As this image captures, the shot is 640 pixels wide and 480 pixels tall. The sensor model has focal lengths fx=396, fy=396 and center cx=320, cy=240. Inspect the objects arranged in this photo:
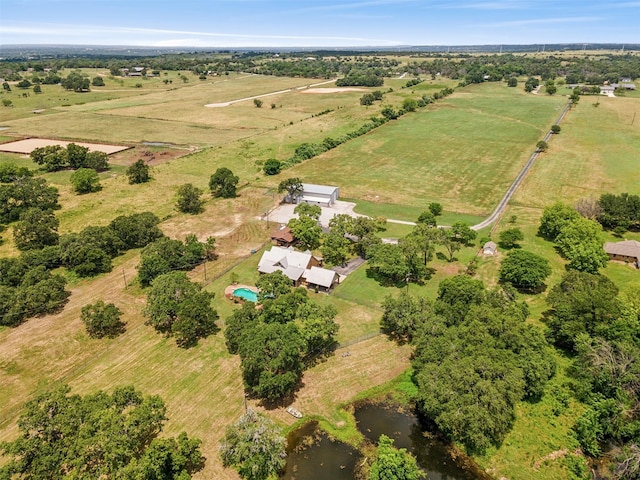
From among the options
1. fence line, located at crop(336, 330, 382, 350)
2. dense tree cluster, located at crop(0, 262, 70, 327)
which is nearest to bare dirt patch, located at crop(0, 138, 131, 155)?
dense tree cluster, located at crop(0, 262, 70, 327)

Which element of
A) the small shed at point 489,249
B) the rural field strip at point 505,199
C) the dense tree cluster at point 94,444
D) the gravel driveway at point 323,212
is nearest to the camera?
the dense tree cluster at point 94,444

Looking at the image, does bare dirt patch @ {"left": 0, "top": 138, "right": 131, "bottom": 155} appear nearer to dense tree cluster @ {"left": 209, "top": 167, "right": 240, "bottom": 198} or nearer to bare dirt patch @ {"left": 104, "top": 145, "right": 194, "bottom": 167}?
bare dirt patch @ {"left": 104, "top": 145, "right": 194, "bottom": 167}

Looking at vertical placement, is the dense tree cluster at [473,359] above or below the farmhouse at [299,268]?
above

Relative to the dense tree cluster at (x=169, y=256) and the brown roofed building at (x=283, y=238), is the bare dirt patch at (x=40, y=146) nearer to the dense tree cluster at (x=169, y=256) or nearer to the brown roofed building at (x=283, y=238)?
the dense tree cluster at (x=169, y=256)

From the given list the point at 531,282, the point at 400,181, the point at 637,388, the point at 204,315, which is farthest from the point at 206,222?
the point at 637,388

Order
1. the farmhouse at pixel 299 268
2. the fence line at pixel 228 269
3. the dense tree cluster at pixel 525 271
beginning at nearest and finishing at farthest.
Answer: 1. the dense tree cluster at pixel 525 271
2. the farmhouse at pixel 299 268
3. the fence line at pixel 228 269

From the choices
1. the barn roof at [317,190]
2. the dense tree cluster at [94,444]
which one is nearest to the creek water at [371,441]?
the dense tree cluster at [94,444]
